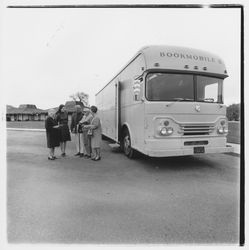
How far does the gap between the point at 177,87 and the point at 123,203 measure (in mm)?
2901

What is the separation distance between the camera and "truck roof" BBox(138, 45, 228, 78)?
438cm

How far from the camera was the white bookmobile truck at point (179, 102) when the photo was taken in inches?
170

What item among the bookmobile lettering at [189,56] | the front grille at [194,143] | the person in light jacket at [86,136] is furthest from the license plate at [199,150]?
the person in light jacket at [86,136]

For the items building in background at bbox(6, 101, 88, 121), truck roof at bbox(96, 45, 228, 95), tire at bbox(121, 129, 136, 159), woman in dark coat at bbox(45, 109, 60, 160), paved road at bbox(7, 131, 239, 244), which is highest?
truck roof at bbox(96, 45, 228, 95)

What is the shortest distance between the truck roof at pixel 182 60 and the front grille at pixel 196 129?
4.44 ft

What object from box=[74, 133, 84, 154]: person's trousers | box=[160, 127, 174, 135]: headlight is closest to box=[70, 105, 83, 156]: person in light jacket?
box=[74, 133, 84, 154]: person's trousers

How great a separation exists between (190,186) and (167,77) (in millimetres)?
2494

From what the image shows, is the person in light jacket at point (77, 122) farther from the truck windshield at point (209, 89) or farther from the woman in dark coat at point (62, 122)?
the truck windshield at point (209, 89)

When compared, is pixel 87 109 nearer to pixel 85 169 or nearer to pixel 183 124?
pixel 85 169

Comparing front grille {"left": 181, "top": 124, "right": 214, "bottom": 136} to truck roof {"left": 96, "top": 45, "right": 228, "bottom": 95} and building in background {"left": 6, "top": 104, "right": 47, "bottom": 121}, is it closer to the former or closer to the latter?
truck roof {"left": 96, "top": 45, "right": 228, "bottom": 95}

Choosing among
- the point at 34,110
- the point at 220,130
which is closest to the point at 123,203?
the point at 220,130

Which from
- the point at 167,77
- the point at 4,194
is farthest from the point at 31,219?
the point at 167,77

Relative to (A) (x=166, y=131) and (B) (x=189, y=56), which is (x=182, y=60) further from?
(A) (x=166, y=131)

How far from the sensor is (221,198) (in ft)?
10.8
